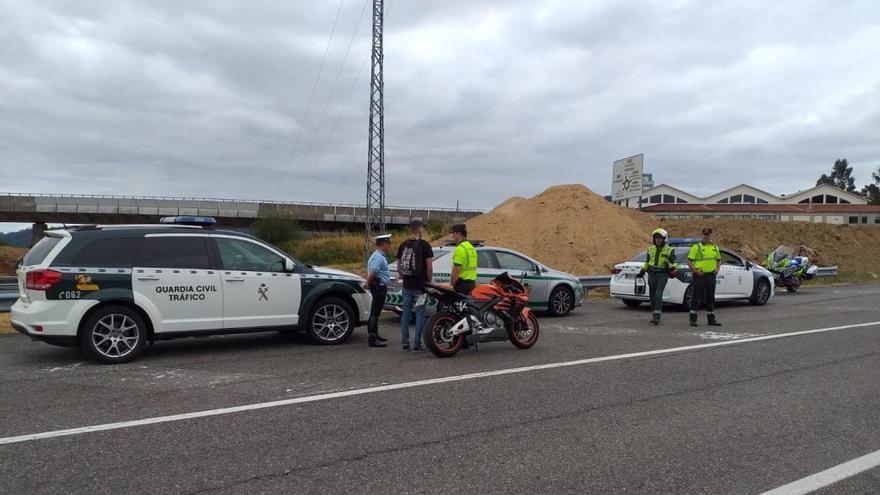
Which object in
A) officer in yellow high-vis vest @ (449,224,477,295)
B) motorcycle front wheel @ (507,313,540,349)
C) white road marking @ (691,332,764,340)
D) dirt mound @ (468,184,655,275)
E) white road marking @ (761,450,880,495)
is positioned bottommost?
white road marking @ (761,450,880,495)

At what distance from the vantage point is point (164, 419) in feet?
17.0

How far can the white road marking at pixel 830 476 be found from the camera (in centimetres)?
380

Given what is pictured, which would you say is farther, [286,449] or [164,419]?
[164,419]

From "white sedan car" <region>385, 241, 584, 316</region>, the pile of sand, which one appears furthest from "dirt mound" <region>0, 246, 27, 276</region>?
"white sedan car" <region>385, 241, 584, 316</region>

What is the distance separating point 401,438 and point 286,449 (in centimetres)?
85

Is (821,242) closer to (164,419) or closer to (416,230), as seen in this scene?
(416,230)

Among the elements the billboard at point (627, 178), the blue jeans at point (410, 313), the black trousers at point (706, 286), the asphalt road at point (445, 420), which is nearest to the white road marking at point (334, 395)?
the asphalt road at point (445, 420)

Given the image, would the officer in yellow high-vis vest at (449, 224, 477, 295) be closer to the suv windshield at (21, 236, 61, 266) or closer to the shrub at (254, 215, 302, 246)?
the suv windshield at (21, 236, 61, 266)

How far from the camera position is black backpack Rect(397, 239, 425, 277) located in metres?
8.17

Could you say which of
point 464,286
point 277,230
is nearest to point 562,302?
point 464,286

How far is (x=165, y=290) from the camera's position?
25.4 feet

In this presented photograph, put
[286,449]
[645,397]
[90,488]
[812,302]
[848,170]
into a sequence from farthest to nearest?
[848,170] < [812,302] < [645,397] < [286,449] < [90,488]

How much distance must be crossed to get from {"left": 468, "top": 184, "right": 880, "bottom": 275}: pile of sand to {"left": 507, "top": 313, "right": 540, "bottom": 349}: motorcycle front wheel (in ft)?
49.3

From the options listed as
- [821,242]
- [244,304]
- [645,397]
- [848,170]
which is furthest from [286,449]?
[848,170]
